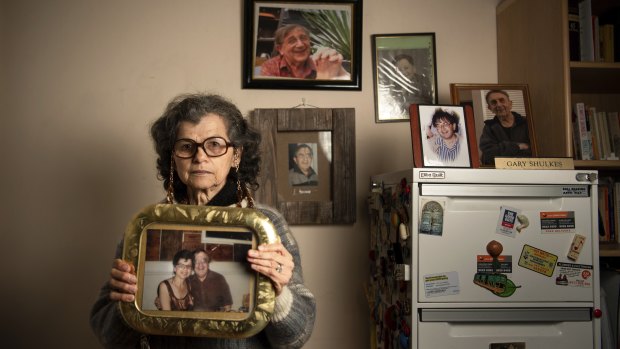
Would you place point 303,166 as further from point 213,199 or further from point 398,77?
point 213,199

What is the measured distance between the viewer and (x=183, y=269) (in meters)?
1.16

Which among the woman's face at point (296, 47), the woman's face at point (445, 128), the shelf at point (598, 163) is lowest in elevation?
the shelf at point (598, 163)

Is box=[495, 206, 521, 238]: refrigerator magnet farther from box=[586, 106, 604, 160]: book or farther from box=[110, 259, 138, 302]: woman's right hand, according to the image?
box=[110, 259, 138, 302]: woman's right hand

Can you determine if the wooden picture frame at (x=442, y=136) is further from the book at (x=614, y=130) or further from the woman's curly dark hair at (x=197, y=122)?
the book at (x=614, y=130)

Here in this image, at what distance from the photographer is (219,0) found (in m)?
2.13

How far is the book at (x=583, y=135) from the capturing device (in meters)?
1.87

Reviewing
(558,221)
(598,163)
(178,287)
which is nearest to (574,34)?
(598,163)

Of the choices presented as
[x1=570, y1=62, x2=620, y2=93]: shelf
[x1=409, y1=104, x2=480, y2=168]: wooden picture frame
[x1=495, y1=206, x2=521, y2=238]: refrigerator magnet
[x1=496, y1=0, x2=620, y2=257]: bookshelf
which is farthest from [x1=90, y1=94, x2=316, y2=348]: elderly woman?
[x1=570, y1=62, x2=620, y2=93]: shelf

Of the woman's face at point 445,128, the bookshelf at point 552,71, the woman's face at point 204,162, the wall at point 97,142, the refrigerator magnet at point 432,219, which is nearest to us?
the woman's face at point 204,162

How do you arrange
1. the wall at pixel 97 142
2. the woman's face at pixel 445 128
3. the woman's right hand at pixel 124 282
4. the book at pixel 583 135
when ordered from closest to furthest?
1. the woman's right hand at pixel 124 282
2. the woman's face at pixel 445 128
3. the book at pixel 583 135
4. the wall at pixel 97 142

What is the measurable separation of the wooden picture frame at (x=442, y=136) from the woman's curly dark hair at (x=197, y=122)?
50cm

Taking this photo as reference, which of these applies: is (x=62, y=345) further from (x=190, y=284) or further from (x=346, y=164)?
(x=346, y=164)

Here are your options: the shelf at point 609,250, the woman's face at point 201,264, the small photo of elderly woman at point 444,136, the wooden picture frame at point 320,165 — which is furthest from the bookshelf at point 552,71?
the woman's face at point 201,264

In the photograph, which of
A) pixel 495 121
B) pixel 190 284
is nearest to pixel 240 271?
pixel 190 284
